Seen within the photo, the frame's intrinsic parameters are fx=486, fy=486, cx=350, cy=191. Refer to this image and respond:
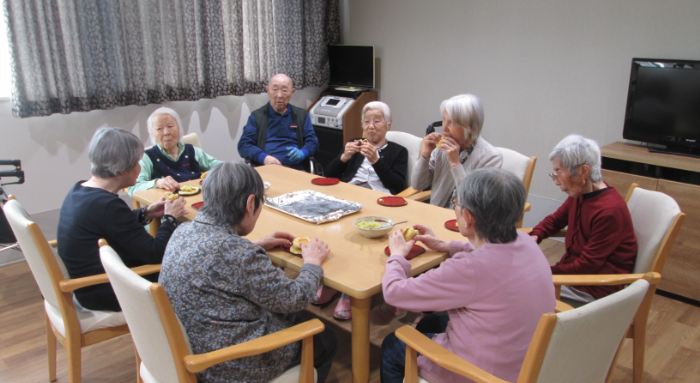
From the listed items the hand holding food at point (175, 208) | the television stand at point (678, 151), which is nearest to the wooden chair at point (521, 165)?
the television stand at point (678, 151)

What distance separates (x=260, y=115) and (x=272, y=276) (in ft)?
8.55

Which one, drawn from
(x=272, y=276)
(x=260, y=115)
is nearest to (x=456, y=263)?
(x=272, y=276)

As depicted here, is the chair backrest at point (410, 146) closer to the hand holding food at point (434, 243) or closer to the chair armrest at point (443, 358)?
the hand holding food at point (434, 243)

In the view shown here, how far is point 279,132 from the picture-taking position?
3.88 metres

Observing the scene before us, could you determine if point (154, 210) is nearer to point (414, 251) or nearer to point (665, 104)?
point (414, 251)

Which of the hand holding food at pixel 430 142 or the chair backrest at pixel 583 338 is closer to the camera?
the chair backrest at pixel 583 338

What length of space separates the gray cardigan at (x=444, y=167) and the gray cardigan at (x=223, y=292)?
144 centimetres

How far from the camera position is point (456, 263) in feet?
4.49

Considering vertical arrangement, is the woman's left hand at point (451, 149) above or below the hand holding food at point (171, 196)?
above

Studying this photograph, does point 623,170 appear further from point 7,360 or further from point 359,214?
point 7,360

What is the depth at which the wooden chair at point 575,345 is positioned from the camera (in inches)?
43.3

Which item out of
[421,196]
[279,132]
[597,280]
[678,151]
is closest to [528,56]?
[678,151]

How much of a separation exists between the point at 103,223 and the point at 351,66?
3823 millimetres

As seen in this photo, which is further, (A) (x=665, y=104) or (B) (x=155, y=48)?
(B) (x=155, y=48)
